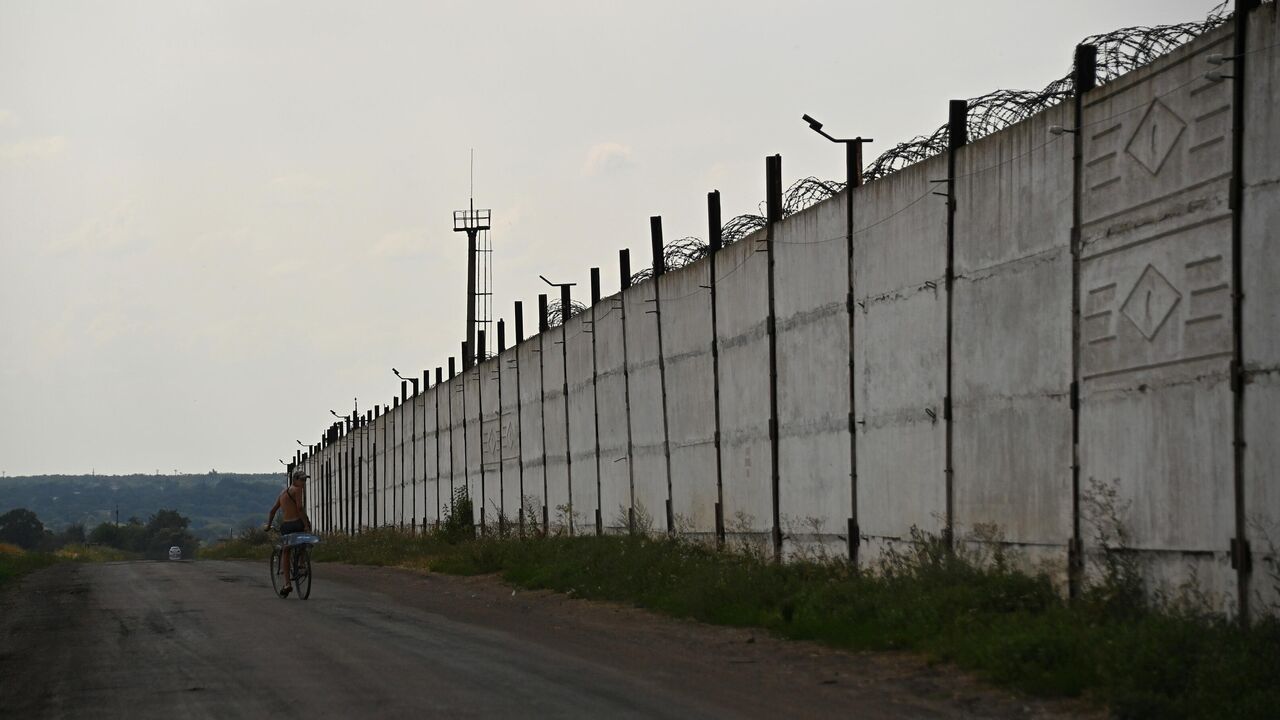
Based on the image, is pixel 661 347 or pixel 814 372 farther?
pixel 661 347

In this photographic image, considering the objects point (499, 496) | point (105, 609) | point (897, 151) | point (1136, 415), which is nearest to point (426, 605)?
point (105, 609)

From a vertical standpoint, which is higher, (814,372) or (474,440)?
(814,372)

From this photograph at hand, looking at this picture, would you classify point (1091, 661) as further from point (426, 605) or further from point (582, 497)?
point (582, 497)

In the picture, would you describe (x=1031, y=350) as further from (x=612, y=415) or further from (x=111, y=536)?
(x=111, y=536)

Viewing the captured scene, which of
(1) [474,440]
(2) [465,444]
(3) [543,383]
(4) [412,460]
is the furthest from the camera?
(4) [412,460]

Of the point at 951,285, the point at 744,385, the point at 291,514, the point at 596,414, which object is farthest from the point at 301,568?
the point at 596,414

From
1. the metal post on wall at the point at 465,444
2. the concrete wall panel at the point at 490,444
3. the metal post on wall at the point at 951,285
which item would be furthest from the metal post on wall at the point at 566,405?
the metal post on wall at the point at 951,285

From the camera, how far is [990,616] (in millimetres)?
→ 13000

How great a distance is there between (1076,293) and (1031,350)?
3.08 ft

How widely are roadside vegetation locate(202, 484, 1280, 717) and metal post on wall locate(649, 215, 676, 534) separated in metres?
2.89

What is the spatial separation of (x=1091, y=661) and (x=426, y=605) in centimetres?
1120

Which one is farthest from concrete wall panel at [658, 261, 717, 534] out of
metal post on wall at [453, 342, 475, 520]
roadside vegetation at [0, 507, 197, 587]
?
roadside vegetation at [0, 507, 197, 587]

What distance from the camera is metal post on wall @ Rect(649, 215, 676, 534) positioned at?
26062 mm

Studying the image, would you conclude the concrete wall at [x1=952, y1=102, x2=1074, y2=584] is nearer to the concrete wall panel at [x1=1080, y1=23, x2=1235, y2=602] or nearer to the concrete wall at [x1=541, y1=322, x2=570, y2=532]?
the concrete wall panel at [x1=1080, y1=23, x2=1235, y2=602]
